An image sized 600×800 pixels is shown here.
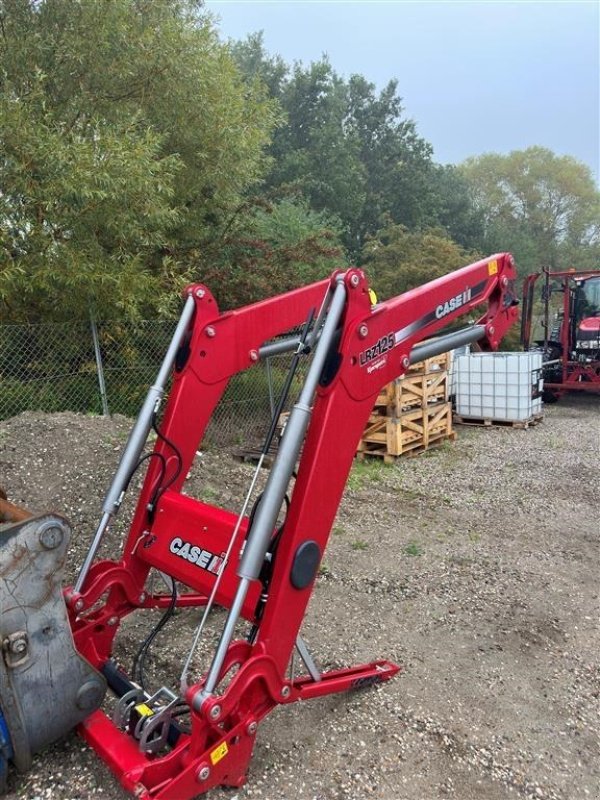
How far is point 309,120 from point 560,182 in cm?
2843

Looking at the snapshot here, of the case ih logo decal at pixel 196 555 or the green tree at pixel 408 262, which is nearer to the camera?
the case ih logo decal at pixel 196 555

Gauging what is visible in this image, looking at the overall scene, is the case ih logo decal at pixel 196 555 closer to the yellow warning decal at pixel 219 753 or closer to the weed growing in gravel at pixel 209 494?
the yellow warning decal at pixel 219 753

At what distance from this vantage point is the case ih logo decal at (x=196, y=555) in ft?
9.20

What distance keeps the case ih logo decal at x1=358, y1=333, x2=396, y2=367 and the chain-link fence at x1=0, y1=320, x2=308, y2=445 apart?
5.40 m

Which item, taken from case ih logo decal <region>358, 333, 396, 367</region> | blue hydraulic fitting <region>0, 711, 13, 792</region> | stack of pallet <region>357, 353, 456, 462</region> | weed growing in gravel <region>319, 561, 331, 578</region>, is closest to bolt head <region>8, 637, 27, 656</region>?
blue hydraulic fitting <region>0, 711, 13, 792</region>

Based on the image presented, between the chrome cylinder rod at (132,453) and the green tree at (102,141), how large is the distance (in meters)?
3.87

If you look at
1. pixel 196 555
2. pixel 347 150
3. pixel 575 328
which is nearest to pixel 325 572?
pixel 196 555

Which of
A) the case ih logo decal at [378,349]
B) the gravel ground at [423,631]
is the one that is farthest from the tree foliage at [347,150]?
the case ih logo decal at [378,349]

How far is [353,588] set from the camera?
4664mm

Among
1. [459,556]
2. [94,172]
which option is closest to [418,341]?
[459,556]

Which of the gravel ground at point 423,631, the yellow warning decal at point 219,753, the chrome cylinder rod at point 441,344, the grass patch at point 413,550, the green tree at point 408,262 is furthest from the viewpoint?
the green tree at point 408,262

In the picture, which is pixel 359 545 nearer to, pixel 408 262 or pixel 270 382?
pixel 270 382

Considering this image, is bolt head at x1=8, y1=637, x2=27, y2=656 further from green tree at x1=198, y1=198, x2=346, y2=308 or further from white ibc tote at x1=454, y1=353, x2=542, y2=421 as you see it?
white ibc tote at x1=454, y1=353, x2=542, y2=421

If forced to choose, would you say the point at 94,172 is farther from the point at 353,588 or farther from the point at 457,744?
the point at 457,744
